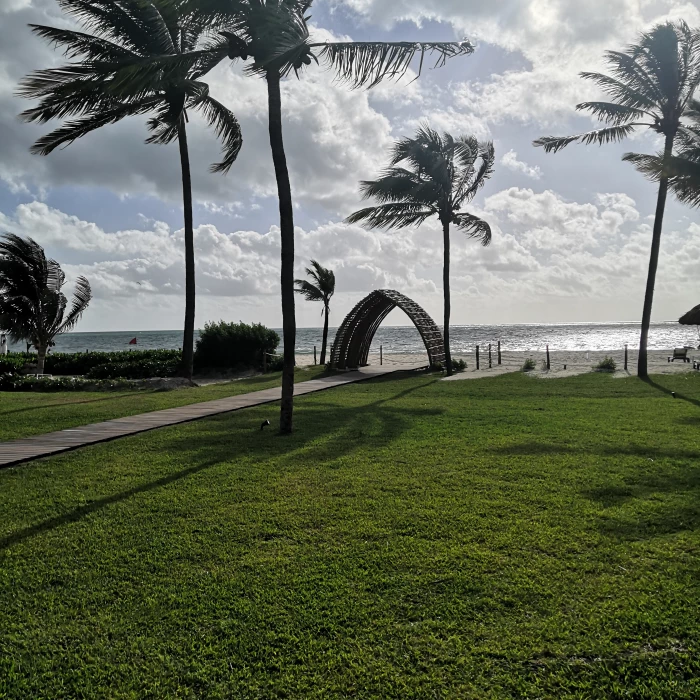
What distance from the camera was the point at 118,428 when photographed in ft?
29.8

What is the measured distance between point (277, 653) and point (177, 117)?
15.9m

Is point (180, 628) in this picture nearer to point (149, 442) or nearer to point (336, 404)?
point (149, 442)

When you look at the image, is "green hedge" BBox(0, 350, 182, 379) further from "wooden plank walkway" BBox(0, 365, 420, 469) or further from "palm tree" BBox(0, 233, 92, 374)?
"wooden plank walkway" BBox(0, 365, 420, 469)

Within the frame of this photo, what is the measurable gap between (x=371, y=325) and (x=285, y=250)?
47.0ft

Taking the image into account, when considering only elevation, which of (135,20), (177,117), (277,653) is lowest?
(277,653)

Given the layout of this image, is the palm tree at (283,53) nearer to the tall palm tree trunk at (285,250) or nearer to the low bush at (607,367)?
the tall palm tree trunk at (285,250)

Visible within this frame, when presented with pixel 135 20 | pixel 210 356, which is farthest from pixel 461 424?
pixel 210 356

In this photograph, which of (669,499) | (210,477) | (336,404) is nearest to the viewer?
(669,499)

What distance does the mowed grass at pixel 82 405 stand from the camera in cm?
957

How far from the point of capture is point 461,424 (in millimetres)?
9227

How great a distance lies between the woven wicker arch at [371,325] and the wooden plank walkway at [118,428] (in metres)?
6.29

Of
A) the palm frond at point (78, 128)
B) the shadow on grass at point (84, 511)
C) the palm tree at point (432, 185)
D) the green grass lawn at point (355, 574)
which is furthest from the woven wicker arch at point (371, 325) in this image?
the shadow on grass at point (84, 511)

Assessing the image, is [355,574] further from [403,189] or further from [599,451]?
[403,189]

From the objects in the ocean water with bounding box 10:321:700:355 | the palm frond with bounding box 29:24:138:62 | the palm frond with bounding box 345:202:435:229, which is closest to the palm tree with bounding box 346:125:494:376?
the palm frond with bounding box 345:202:435:229
